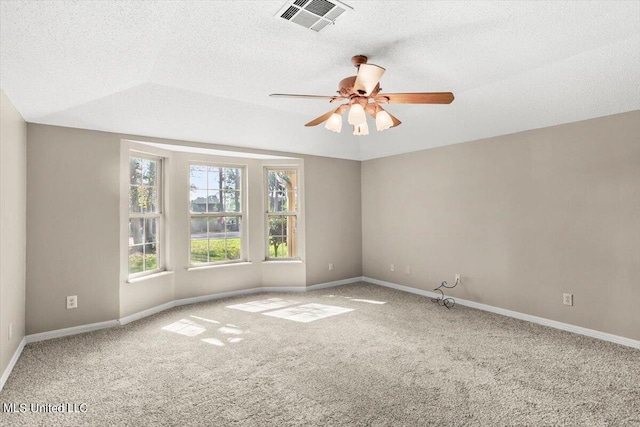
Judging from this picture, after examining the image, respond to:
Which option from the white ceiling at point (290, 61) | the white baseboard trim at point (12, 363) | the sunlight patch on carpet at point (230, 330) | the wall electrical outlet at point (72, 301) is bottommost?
the sunlight patch on carpet at point (230, 330)

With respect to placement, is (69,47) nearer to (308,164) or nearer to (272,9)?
(272,9)

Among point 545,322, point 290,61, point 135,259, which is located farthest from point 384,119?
point 135,259

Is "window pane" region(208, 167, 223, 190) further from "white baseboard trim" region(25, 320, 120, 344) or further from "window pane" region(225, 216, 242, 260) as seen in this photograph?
"white baseboard trim" region(25, 320, 120, 344)

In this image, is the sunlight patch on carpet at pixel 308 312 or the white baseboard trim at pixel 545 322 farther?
the sunlight patch on carpet at pixel 308 312

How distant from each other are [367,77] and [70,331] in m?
3.81

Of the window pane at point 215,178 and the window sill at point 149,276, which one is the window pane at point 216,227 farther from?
the window sill at point 149,276

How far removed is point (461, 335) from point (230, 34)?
11.4 feet

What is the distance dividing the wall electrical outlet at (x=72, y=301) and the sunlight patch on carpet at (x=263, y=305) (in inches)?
66.8

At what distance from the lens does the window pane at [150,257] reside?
438 centimetres

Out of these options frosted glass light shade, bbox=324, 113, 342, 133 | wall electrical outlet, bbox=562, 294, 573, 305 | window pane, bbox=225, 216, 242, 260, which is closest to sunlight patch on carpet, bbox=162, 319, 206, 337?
window pane, bbox=225, 216, 242, 260

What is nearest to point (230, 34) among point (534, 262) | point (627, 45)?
point (627, 45)

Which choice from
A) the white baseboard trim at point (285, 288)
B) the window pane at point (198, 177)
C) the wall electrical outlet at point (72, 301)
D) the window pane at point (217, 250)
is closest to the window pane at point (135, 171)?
the window pane at point (198, 177)

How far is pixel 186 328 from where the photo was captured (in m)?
3.74

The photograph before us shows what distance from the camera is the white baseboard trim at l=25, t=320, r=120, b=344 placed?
Result: 131 inches
